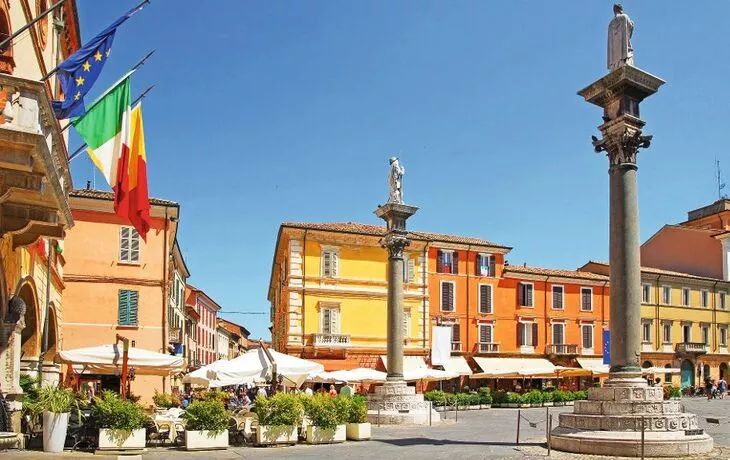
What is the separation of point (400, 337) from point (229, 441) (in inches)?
346

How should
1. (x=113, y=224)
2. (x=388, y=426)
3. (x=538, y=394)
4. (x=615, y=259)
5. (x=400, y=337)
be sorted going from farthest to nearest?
(x=538, y=394) → (x=113, y=224) → (x=400, y=337) → (x=388, y=426) → (x=615, y=259)

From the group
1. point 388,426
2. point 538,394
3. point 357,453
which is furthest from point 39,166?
point 538,394

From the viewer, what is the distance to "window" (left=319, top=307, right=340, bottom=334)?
1721 inches

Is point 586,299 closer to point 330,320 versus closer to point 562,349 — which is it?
point 562,349

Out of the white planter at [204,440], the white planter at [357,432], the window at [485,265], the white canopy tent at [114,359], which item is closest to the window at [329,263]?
the window at [485,265]

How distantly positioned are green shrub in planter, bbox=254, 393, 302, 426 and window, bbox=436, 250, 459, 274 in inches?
1231

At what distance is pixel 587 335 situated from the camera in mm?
53219

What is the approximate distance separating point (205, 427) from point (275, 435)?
5.70 feet

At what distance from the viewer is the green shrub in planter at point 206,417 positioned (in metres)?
16.2

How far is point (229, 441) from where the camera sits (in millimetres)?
17922

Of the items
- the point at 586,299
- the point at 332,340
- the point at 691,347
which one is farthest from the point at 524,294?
the point at 691,347

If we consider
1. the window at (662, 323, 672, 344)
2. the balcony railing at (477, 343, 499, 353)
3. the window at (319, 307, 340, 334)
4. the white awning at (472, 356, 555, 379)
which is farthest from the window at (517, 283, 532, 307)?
the window at (319, 307, 340, 334)

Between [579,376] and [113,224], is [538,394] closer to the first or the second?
[579,376]

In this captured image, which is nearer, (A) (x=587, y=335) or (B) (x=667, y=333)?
(A) (x=587, y=335)
